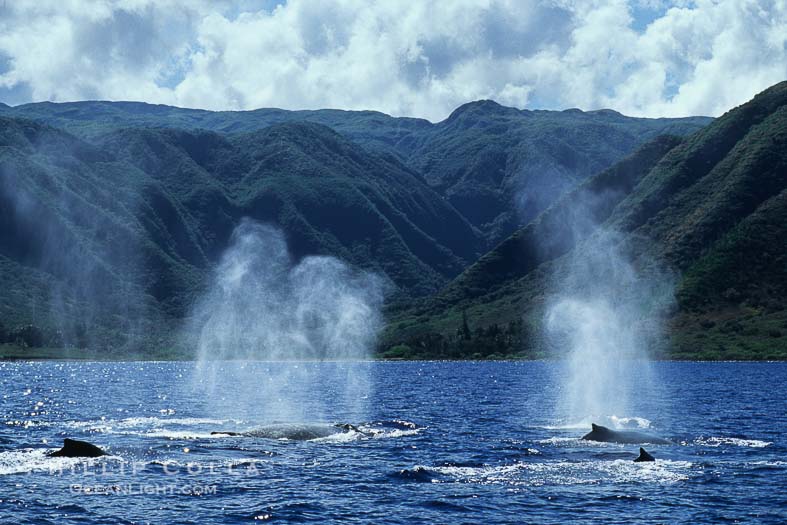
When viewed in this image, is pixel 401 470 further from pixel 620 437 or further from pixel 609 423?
pixel 609 423

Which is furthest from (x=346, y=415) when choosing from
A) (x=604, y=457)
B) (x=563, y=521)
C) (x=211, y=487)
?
(x=563, y=521)

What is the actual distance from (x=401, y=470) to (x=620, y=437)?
23765mm

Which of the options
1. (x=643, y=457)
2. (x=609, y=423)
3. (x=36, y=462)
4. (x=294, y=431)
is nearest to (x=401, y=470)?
(x=643, y=457)

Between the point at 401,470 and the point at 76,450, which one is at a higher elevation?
the point at 76,450

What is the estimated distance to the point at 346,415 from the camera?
4387 inches

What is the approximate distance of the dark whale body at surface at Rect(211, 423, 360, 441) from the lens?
81.9 meters

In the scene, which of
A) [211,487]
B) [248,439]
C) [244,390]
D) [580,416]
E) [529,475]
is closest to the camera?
[211,487]

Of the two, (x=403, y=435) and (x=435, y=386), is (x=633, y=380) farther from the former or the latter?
(x=403, y=435)

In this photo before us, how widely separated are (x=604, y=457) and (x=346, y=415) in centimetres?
4824

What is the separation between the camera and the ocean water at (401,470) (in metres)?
49.9

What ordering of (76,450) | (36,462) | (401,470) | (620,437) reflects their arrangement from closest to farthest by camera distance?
1. (401,470)
2. (36,462)
3. (76,450)
4. (620,437)

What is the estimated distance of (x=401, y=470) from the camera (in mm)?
63000

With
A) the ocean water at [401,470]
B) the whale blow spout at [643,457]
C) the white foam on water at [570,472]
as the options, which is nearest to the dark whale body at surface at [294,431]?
the ocean water at [401,470]

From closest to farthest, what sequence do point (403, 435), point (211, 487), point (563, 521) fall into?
point (563, 521)
point (211, 487)
point (403, 435)
